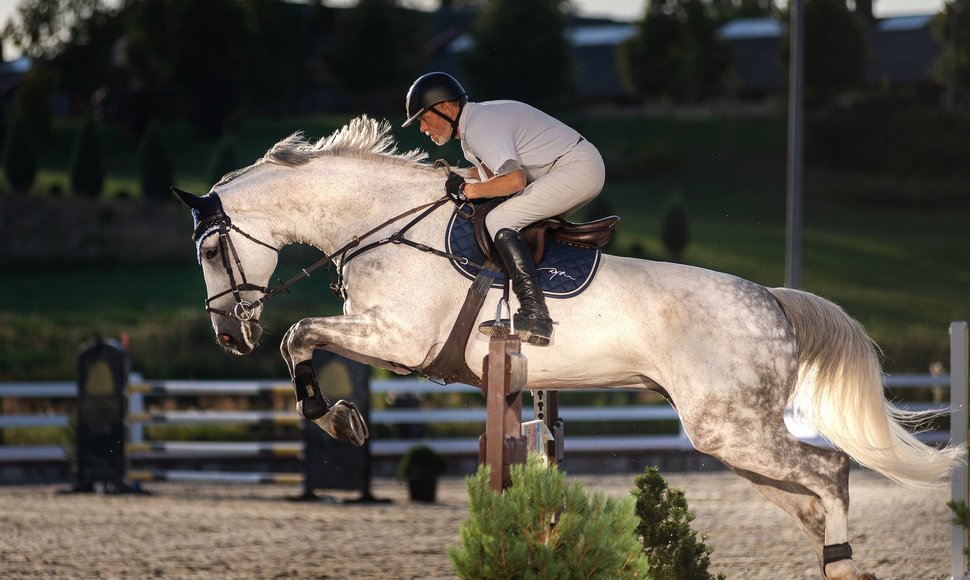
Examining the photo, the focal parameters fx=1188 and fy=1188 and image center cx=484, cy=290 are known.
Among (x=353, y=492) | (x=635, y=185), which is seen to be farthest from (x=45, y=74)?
(x=353, y=492)

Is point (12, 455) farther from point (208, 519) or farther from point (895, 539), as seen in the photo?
point (895, 539)

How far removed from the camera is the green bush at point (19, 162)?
2678 centimetres

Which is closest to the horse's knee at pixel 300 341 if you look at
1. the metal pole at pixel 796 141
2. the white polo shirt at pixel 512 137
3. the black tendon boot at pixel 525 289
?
the black tendon boot at pixel 525 289

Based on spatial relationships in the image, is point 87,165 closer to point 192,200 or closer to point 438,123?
point 192,200

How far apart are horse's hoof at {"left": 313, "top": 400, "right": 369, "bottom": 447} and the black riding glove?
105 centimetres

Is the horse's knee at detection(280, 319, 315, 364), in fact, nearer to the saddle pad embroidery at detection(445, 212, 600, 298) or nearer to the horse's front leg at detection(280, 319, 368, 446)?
the horse's front leg at detection(280, 319, 368, 446)

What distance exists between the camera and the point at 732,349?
208 inches

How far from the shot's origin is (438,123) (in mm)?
5320

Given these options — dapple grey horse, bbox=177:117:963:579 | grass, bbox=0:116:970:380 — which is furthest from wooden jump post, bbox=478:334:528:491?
grass, bbox=0:116:970:380

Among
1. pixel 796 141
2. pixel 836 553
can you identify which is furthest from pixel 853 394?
pixel 796 141

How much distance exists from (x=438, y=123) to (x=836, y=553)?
2568 mm

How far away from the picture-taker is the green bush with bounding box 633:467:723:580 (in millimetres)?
5289

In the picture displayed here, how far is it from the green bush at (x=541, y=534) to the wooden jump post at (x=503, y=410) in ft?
0.68

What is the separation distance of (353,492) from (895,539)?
5.00 m
